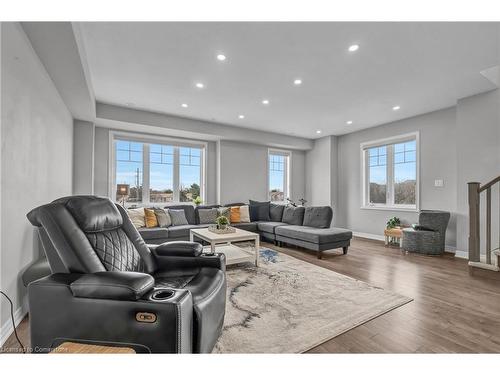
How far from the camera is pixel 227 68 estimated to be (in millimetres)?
3094

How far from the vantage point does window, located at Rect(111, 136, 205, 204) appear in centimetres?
516

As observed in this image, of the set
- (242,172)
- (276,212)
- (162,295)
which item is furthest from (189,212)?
(162,295)

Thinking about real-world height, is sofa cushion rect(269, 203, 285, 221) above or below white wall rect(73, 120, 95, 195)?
below

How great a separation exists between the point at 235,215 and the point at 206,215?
0.66 meters

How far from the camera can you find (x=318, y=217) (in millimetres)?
4621

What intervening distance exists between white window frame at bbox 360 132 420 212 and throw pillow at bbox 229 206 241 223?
312 centimetres

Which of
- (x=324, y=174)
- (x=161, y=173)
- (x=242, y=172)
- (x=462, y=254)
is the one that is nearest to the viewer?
(x=462, y=254)

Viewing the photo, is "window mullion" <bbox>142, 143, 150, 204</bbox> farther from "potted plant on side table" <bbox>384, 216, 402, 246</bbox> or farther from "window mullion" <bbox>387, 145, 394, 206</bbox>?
"window mullion" <bbox>387, 145, 394, 206</bbox>

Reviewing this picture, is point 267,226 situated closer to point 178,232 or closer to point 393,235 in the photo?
point 178,232

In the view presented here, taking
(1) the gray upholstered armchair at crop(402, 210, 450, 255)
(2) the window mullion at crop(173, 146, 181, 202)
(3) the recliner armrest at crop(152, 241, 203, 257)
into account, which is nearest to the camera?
(3) the recliner armrest at crop(152, 241, 203, 257)

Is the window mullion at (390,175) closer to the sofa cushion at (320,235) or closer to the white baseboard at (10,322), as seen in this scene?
the sofa cushion at (320,235)

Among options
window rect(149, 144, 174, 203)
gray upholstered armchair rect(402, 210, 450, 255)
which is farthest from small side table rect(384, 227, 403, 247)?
window rect(149, 144, 174, 203)

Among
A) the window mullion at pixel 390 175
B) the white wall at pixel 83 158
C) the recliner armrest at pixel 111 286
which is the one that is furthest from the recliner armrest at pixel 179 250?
the window mullion at pixel 390 175
